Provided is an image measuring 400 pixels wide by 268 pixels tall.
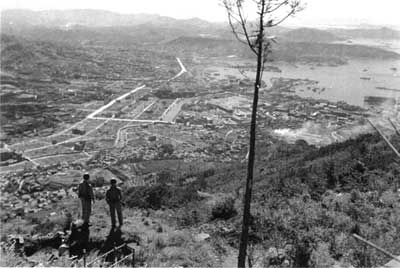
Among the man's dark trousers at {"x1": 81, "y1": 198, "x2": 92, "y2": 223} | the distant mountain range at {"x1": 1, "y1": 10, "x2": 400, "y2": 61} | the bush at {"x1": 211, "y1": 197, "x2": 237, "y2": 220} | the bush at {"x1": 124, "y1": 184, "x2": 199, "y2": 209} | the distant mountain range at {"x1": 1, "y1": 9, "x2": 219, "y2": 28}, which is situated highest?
the distant mountain range at {"x1": 1, "y1": 9, "x2": 219, "y2": 28}

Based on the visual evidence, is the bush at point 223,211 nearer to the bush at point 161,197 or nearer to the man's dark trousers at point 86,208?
the bush at point 161,197

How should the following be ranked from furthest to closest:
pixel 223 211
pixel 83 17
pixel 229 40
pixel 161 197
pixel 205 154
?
pixel 83 17 → pixel 229 40 → pixel 205 154 → pixel 161 197 → pixel 223 211

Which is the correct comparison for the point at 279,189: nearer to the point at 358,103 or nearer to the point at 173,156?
the point at 173,156

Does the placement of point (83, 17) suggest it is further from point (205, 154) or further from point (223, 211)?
point (223, 211)

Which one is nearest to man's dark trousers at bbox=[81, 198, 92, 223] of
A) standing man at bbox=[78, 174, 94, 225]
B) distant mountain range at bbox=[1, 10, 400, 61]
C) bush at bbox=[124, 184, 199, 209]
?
standing man at bbox=[78, 174, 94, 225]

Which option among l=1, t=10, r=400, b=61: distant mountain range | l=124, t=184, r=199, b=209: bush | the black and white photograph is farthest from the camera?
l=1, t=10, r=400, b=61: distant mountain range

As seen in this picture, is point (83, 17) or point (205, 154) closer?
point (205, 154)

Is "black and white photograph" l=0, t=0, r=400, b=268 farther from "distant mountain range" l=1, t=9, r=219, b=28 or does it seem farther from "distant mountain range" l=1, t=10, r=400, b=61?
"distant mountain range" l=1, t=9, r=219, b=28

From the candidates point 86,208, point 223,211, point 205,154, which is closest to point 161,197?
point 223,211
